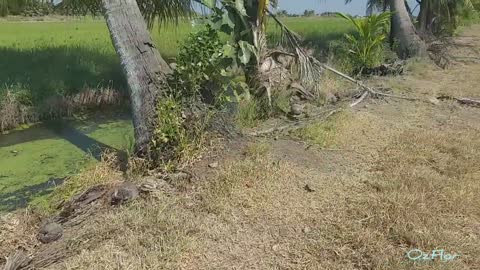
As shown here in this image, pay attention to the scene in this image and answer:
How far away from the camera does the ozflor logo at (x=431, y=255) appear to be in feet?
7.97

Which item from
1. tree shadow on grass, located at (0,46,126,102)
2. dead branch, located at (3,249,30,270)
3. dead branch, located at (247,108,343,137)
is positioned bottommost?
dead branch, located at (3,249,30,270)

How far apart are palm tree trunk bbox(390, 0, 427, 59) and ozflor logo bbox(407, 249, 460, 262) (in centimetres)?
A: 896

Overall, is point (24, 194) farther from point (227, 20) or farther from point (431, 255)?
point (431, 255)

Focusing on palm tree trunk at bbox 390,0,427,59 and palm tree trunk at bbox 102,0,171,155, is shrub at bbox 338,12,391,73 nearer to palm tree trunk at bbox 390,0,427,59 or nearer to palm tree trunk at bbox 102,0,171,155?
palm tree trunk at bbox 390,0,427,59

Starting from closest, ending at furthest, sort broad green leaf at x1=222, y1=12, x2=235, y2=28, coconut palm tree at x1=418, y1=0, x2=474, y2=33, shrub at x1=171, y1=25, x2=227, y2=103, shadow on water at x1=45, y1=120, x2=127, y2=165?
shrub at x1=171, y1=25, x2=227, y2=103 < broad green leaf at x1=222, y1=12, x2=235, y2=28 < shadow on water at x1=45, y1=120, x2=127, y2=165 < coconut palm tree at x1=418, y1=0, x2=474, y2=33

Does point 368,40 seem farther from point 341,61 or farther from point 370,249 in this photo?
point 370,249

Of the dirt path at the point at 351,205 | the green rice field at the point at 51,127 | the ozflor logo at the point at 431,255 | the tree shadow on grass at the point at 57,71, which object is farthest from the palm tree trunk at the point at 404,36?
the ozflor logo at the point at 431,255

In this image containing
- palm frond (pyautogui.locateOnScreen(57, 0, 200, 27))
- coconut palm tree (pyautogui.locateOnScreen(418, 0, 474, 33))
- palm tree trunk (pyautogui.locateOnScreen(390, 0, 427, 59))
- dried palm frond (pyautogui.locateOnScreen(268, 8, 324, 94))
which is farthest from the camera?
coconut palm tree (pyautogui.locateOnScreen(418, 0, 474, 33))

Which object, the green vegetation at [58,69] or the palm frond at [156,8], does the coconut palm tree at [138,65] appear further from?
the palm frond at [156,8]

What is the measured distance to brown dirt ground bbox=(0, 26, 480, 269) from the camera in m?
2.57

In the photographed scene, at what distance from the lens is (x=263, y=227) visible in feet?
9.64

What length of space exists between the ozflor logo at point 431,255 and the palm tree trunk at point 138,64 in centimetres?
280

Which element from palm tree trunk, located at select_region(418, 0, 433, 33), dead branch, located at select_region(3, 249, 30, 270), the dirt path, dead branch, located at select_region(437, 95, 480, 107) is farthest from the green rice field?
palm tree trunk, located at select_region(418, 0, 433, 33)

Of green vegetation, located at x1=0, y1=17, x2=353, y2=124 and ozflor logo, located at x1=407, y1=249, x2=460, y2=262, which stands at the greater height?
green vegetation, located at x1=0, y1=17, x2=353, y2=124
